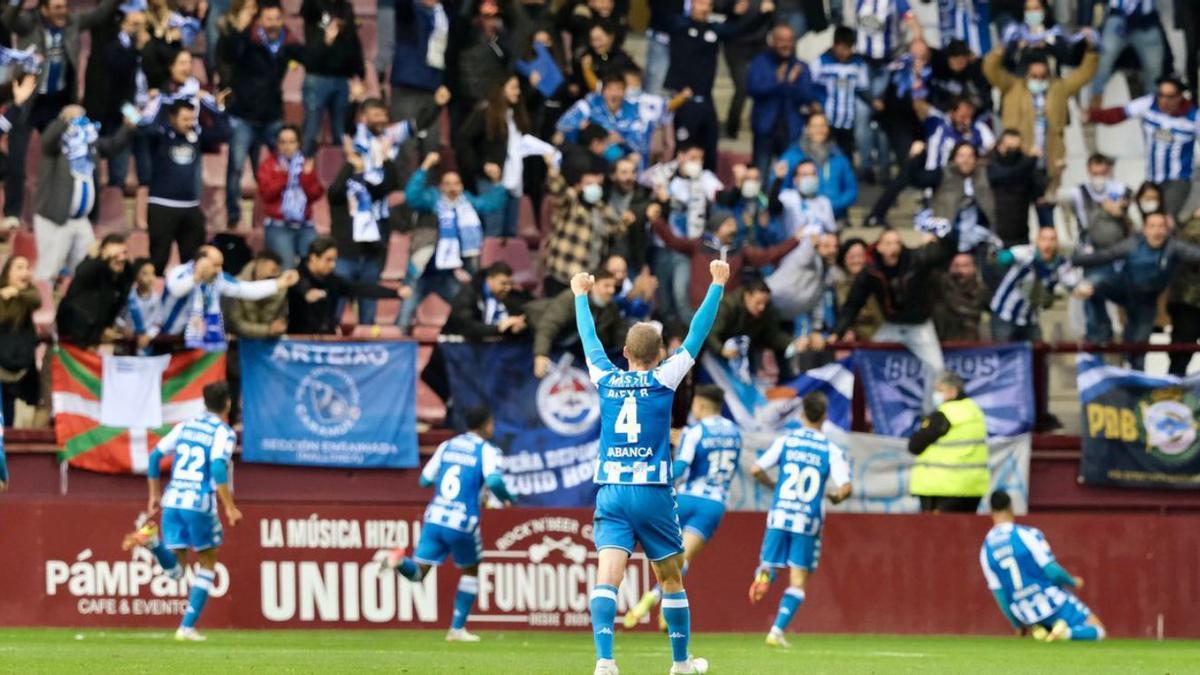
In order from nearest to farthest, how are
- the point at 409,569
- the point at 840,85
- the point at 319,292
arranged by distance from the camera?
the point at 409,569 → the point at 319,292 → the point at 840,85

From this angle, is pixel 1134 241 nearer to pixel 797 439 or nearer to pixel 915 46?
pixel 915 46

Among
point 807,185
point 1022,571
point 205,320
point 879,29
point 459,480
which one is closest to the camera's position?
point 459,480

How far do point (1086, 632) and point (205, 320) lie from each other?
27.7 feet

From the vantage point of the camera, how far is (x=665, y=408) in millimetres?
12859

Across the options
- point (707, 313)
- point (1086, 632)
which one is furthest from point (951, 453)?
point (707, 313)

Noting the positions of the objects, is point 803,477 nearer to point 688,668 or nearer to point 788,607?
point 788,607

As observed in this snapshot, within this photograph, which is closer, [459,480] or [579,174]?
[459,480]

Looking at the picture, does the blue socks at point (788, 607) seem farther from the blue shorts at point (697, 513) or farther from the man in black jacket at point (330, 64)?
the man in black jacket at point (330, 64)

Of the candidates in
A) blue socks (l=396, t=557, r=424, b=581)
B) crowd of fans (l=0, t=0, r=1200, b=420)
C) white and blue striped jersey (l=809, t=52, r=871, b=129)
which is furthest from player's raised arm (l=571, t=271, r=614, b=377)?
white and blue striped jersey (l=809, t=52, r=871, b=129)

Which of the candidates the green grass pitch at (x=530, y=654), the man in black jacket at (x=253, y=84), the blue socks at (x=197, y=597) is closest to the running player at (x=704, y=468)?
the green grass pitch at (x=530, y=654)

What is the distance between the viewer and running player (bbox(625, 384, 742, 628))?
18.4m

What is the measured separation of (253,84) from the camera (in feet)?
75.4

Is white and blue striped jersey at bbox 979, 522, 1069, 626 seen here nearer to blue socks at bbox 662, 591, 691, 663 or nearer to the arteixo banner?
the arteixo banner

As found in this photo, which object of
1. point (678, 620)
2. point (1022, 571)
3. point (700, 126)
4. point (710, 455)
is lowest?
point (1022, 571)
